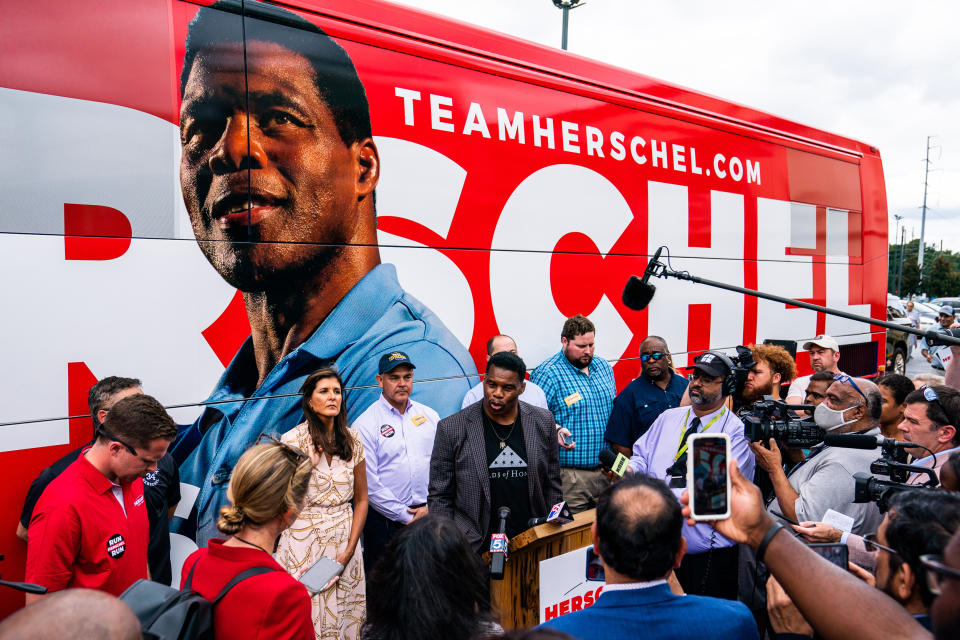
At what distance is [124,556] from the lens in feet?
9.07

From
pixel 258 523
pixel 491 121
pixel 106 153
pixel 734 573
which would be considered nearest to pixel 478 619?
pixel 258 523

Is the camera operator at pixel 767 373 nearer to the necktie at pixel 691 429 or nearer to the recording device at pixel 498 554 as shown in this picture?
→ the necktie at pixel 691 429

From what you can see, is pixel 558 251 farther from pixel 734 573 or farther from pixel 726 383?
pixel 734 573

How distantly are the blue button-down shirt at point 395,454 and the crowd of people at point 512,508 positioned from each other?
0.04 feet

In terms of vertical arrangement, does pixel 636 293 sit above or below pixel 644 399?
above

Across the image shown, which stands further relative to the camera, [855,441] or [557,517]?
[557,517]

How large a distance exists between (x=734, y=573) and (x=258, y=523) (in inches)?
106

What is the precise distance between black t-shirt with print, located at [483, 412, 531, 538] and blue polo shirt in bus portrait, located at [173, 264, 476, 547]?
0.79m

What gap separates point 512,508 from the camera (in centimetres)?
377

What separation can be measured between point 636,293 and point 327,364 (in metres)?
2.67

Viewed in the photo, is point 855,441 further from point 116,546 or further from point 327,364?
point 116,546

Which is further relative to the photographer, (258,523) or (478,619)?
(258,523)

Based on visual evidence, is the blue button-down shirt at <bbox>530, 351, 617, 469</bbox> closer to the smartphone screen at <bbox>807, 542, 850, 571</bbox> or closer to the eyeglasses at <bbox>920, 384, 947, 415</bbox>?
the eyeglasses at <bbox>920, 384, 947, 415</bbox>

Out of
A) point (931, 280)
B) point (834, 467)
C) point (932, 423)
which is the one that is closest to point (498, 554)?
point (834, 467)
